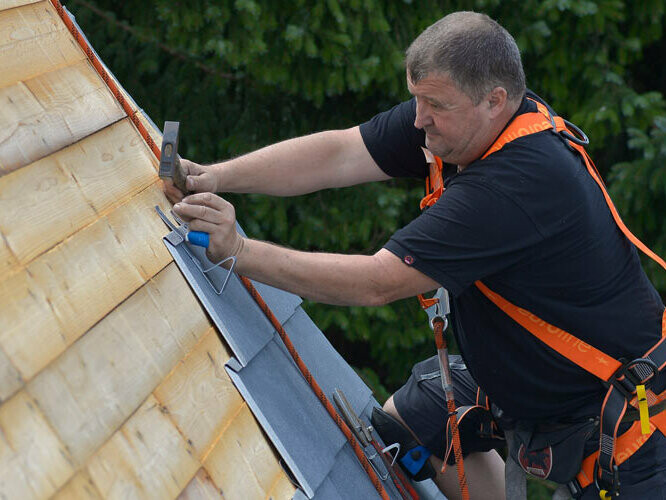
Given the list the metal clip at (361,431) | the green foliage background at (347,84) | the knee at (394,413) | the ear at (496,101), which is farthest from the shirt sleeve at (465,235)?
the green foliage background at (347,84)

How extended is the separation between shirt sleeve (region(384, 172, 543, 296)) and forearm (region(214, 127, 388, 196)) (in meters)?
0.72

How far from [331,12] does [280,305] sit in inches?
90.1

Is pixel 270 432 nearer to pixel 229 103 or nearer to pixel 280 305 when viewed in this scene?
pixel 280 305

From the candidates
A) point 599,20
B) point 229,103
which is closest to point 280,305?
point 229,103

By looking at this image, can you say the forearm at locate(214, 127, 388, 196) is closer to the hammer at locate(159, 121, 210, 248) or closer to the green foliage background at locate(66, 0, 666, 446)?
the hammer at locate(159, 121, 210, 248)

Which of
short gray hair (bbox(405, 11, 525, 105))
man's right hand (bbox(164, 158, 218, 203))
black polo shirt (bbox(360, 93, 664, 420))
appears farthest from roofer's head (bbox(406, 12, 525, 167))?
man's right hand (bbox(164, 158, 218, 203))

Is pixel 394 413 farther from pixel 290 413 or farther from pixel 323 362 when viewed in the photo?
pixel 290 413

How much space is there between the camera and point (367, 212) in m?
5.29

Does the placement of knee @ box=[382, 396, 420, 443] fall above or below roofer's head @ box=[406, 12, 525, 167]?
below

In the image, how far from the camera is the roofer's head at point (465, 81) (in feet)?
7.87

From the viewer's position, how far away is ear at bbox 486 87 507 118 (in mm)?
2461

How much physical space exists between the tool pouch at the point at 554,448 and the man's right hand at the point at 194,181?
1.45 meters

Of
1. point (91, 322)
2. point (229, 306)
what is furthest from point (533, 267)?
point (91, 322)

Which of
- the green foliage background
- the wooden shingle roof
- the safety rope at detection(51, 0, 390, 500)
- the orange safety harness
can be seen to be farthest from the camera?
the green foliage background
